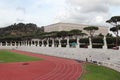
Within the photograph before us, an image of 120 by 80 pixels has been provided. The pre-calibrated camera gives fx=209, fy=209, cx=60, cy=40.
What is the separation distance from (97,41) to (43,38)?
1736 inches

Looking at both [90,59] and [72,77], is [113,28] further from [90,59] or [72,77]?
[72,77]

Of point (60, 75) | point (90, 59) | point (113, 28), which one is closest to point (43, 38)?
point (113, 28)

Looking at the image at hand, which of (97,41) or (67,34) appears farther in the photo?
(67,34)

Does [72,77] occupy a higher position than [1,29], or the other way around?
[1,29]

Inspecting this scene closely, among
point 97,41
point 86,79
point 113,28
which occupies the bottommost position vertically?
point 86,79

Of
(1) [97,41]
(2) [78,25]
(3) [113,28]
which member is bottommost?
(1) [97,41]

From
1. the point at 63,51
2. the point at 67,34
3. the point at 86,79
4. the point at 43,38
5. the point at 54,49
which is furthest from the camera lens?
the point at 43,38

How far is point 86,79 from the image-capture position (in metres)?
15.8

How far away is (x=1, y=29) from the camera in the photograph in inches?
4892

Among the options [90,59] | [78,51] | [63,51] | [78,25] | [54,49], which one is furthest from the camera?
[78,25]

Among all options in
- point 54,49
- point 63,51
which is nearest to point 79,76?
point 63,51

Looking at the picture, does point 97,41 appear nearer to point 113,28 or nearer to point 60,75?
point 113,28

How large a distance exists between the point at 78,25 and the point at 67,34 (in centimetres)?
4720

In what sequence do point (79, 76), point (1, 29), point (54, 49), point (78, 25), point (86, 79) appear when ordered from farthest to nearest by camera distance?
point (1, 29)
point (78, 25)
point (54, 49)
point (79, 76)
point (86, 79)
